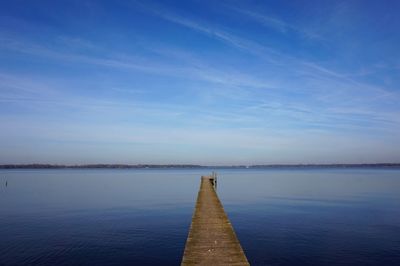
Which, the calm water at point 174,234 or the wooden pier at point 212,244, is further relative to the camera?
the calm water at point 174,234

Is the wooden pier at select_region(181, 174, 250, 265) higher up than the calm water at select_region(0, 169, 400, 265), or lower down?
higher up

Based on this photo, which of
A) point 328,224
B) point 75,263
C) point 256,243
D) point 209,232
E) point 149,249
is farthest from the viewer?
point 328,224

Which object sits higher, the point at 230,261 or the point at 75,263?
the point at 230,261

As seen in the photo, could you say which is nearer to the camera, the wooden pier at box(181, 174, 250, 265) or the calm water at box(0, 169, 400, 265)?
the wooden pier at box(181, 174, 250, 265)

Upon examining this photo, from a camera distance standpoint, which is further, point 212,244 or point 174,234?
point 174,234

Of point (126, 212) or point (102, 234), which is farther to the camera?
point (126, 212)

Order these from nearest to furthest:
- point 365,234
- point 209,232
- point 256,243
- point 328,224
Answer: point 209,232 < point 256,243 < point 365,234 < point 328,224

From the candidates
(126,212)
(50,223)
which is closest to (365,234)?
(126,212)

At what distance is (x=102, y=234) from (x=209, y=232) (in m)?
9.50

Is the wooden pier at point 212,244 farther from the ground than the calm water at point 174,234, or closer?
farther from the ground

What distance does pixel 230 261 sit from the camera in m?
10.6

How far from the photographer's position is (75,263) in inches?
626

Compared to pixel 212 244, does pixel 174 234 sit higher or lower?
lower

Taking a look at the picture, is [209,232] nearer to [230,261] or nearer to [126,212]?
[230,261]
